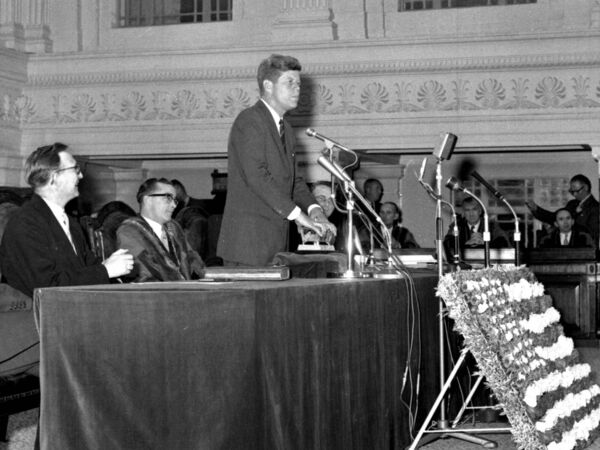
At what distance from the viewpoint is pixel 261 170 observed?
4602mm

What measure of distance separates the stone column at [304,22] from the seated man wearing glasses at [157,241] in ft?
17.4

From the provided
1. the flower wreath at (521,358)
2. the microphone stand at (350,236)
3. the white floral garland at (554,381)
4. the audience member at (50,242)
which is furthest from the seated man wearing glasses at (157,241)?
the white floral garland at (554,381)

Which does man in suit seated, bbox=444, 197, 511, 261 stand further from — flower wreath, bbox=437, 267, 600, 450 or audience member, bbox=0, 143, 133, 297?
audience member, bbox=0, 143, 133, 297

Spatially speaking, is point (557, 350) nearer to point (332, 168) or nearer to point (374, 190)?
point (332, 168)

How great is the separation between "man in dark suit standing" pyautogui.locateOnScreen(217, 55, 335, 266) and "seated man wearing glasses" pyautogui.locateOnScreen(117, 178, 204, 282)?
0.51 m

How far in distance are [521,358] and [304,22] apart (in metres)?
7.26

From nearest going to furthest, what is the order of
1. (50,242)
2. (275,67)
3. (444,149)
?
(50,242) → (275,67) → (444,149)

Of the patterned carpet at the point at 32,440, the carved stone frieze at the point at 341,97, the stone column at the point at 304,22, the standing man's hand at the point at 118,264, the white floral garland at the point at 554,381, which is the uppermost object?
the stone column at the point at 304,22

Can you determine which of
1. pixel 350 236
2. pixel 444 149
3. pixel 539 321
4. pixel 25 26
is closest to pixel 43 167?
pixel 350 236

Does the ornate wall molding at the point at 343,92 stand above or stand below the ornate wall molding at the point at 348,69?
below

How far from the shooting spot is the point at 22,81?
37.7 feet

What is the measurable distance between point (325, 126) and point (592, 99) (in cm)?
267

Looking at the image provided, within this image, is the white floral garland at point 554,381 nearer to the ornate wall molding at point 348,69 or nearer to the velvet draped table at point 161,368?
the velvet draped table at point 161,368

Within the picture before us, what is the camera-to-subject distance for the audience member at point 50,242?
3.80 m
